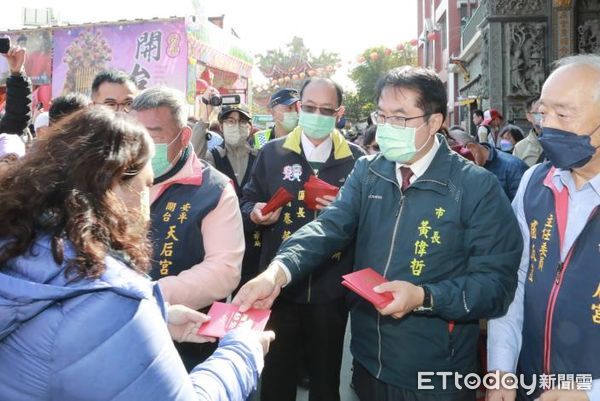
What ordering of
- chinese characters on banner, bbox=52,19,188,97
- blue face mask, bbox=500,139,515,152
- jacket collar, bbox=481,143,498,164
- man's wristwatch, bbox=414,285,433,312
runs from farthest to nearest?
chinese characters on banner, bbox=52,19,188,97
blue face mask, bbox=500,139,515,152
jacket collar, bbox=481,143,498,164
man's wristwatch, bbox=414,285,433,312

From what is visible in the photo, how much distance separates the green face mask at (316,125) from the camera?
3383 millimetres

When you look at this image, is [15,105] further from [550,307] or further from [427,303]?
[550,307]

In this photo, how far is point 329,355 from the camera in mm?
3133

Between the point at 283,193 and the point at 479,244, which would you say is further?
the point at 283,193

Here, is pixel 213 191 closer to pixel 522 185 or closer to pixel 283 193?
pixel 283 193

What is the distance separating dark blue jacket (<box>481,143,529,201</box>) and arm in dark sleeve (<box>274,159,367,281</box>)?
244 centimetres

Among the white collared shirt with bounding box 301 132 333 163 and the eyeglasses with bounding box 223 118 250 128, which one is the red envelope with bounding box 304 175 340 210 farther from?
the eyeglasses with bounding box 223 118 250 128

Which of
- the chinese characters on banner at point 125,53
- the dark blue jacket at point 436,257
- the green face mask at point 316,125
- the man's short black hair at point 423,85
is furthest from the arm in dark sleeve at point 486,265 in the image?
the chinese characters on banner at point 125,53

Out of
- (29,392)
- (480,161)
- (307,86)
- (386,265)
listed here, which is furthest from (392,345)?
(480,161)

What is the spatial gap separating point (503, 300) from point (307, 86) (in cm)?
203

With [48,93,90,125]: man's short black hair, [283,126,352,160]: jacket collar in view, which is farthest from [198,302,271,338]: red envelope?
[48,93,90,125]: man's short black hair

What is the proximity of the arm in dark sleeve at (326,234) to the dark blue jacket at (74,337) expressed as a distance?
110 cm

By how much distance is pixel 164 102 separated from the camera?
244 cm

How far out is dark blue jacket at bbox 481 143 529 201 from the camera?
448 centimetres
